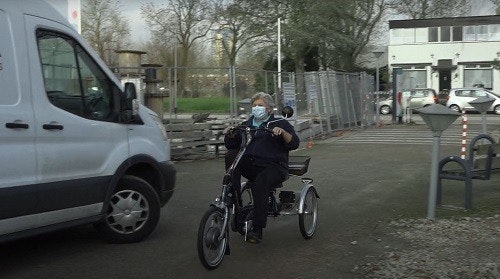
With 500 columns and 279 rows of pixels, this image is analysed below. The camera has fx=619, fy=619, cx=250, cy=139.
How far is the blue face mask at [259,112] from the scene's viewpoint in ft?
20.1

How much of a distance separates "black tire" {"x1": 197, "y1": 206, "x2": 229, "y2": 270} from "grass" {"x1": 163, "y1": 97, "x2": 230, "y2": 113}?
950 centimetres

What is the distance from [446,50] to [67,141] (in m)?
46.5

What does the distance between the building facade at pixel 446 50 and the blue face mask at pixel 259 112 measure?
42112 mm

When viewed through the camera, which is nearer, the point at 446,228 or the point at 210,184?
the point at 446,228

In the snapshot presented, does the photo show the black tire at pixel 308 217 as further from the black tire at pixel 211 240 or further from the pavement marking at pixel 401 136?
the pavement marking at pixel 401 136

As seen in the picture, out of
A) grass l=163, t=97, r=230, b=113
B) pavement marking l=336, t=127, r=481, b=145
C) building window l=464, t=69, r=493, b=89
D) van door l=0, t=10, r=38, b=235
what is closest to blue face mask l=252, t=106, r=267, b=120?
van door l=0, t=10, r=38, b=235

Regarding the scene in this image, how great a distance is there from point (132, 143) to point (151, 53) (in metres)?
42.9

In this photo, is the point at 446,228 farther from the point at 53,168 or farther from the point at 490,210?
the point at 53,168

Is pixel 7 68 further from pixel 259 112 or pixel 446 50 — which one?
pixel 446 50

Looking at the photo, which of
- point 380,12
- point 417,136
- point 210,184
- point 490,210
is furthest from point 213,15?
point 490,210

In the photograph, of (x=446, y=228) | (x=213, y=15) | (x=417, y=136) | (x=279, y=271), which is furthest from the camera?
(x=213, y=15)

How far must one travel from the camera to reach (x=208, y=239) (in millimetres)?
5219

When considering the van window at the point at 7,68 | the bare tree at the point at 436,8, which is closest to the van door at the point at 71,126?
the van window at the point at 7,68

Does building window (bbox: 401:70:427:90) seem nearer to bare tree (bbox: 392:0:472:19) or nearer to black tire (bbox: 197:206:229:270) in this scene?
bare tree (bbox: 392:0:472:19)
